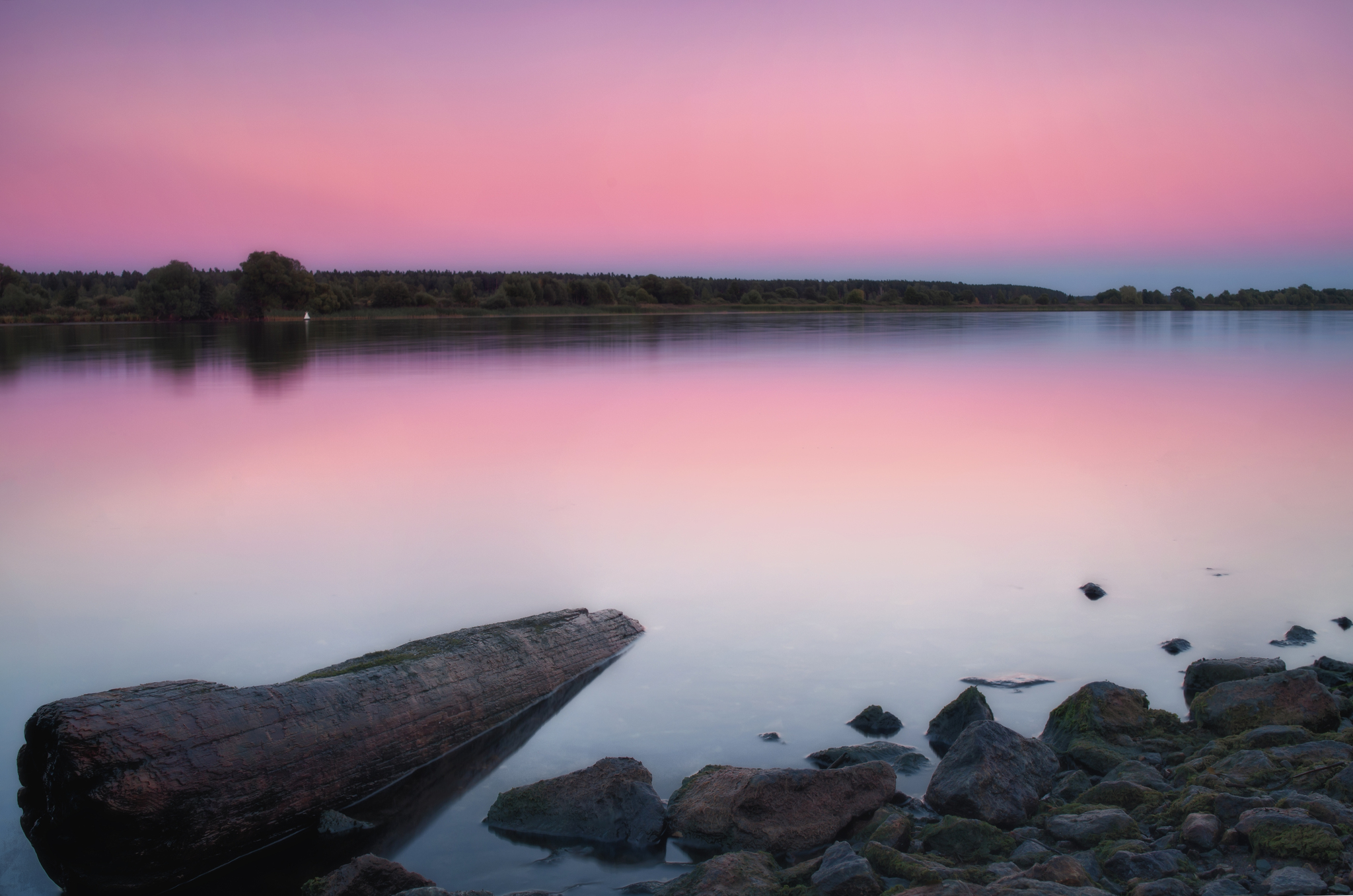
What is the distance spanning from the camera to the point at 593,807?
4.32 meters

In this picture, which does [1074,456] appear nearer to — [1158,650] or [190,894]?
[1158,650]

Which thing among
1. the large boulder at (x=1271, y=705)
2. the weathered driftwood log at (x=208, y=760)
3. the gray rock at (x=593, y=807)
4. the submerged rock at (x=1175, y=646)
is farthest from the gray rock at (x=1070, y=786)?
the weathered driftwood log at (x=208, y=760)

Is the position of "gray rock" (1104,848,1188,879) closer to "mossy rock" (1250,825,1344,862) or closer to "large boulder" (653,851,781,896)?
"mossy rock" (1250,825,1344,862)

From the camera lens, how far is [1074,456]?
42.0ft

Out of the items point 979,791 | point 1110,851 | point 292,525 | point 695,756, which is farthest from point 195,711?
point 292,525

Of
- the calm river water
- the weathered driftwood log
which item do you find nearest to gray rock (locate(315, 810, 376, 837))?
the weathered driftwood log

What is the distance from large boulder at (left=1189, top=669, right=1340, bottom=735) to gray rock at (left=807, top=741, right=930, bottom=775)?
158cm

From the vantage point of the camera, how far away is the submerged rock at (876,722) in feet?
16.8

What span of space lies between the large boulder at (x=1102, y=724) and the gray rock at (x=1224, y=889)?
50.0 inches

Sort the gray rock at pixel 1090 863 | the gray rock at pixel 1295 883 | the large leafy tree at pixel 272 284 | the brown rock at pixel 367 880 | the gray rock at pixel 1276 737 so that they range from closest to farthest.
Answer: the gray rock at pixel 1295 883 → the gray rock at pixel 1090 863 → the brown rock at pixel 367 880 → the gray rock at pixel 1276 737 → the large leafy tree at pixel 272 284

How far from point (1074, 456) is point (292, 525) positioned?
10.2 m

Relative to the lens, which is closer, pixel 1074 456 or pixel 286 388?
pixel 1074 456

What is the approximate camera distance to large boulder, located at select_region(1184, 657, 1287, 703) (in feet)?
17.7

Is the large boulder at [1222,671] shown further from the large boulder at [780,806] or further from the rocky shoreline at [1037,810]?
the large boulder at [780,806]
